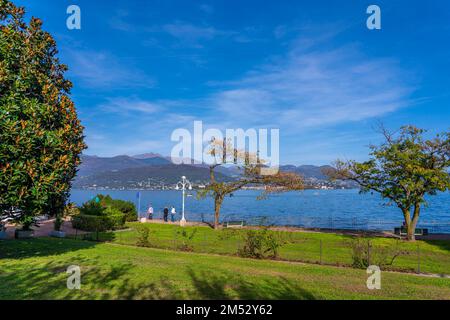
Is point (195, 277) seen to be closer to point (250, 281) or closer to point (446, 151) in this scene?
point (250, 281)

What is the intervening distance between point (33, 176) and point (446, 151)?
2644 cm

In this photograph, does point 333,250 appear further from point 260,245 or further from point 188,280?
point 188,280

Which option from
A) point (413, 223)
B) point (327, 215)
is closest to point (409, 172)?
point (413, 223)

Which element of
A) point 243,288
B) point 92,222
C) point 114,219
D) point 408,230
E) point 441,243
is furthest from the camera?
point 114,219

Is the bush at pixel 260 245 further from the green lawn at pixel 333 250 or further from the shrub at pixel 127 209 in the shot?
the shrub at pixel 127 209

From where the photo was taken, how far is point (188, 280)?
34.0 feet

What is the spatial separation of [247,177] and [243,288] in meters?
24.8

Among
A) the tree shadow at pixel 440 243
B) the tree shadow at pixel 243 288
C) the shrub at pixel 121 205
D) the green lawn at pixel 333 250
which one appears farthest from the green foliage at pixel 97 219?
the tree shadow at pixel 440 243

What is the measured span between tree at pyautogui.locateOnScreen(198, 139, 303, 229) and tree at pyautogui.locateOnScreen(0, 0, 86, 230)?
2046 centimetres

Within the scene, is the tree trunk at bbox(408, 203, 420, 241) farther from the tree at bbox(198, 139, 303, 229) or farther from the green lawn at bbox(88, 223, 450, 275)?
the tree at bbox(198, 139, 303, 229)

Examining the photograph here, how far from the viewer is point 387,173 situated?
27156 millimetres

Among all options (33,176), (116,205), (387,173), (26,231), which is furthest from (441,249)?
(116,205)

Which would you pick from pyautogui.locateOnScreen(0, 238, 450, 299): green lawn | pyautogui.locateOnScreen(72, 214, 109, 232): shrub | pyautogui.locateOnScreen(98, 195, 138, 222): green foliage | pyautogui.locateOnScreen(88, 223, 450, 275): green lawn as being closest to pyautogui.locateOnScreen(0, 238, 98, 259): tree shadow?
pyautogui.locateOnScreen(0, 238, 450, 299): green lawn

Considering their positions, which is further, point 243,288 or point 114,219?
point 114,219
